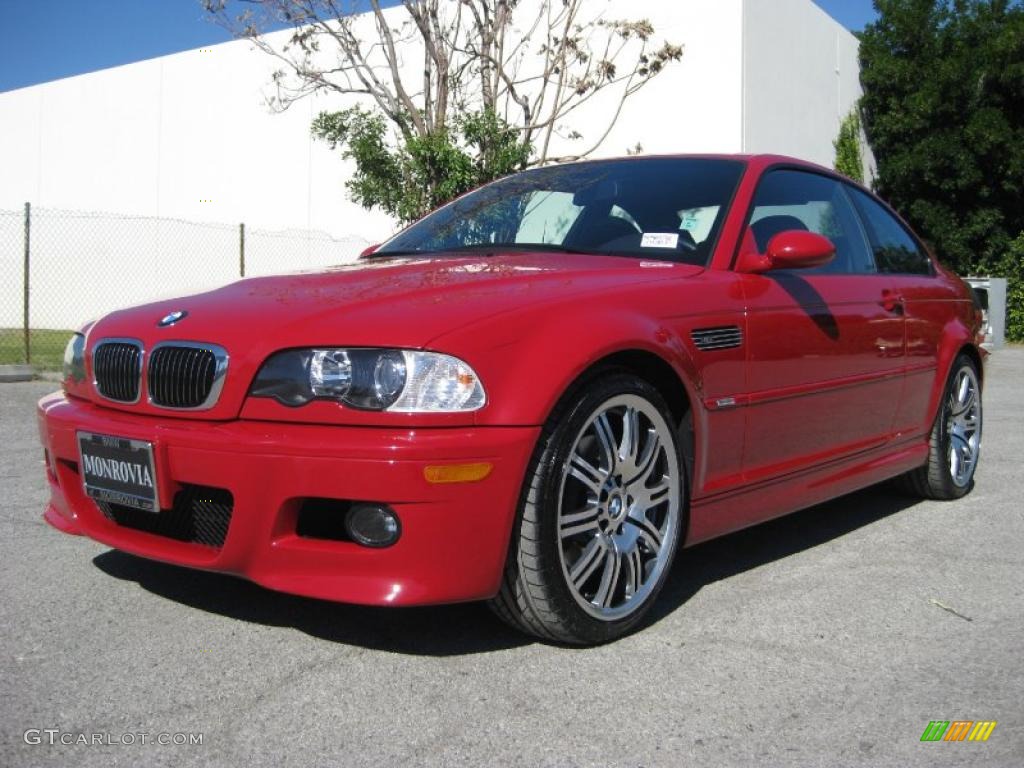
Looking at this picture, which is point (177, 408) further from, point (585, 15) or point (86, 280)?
point (86, 280)

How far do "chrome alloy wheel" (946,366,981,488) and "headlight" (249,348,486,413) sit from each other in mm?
3225

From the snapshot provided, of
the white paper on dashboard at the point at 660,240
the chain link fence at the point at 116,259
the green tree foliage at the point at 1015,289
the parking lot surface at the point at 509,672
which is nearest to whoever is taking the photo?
the parking lot surface at the point at 509,672

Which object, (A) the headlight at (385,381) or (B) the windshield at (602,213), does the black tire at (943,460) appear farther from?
(A) the headlight at (385,381)

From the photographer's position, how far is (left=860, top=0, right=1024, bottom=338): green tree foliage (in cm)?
1933

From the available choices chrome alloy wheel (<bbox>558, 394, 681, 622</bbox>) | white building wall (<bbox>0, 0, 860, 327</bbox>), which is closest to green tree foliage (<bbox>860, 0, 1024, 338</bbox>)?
white building wall (<bbox>0, 0, 860, 327</bbox>)

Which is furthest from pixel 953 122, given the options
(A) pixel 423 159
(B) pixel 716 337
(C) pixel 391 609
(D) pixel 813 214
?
(C) pixel 391 609

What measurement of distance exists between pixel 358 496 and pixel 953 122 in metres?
19.9

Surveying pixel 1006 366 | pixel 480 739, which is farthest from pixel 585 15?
pixel 480 739

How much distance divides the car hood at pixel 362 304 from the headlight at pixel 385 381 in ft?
0.13

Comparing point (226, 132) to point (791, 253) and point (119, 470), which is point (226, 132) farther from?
point (119, 470)

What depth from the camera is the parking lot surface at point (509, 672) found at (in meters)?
2.29

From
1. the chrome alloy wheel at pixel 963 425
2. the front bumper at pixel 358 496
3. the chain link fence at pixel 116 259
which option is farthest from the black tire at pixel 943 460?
the chain link fence at pixel 116 259

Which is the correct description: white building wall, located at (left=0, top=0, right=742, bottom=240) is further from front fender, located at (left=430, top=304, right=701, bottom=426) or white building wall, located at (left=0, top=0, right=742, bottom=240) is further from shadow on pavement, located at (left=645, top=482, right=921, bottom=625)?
front fender, located at (left=430, top=304, right=701, bottom=426)

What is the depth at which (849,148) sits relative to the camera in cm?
1852
